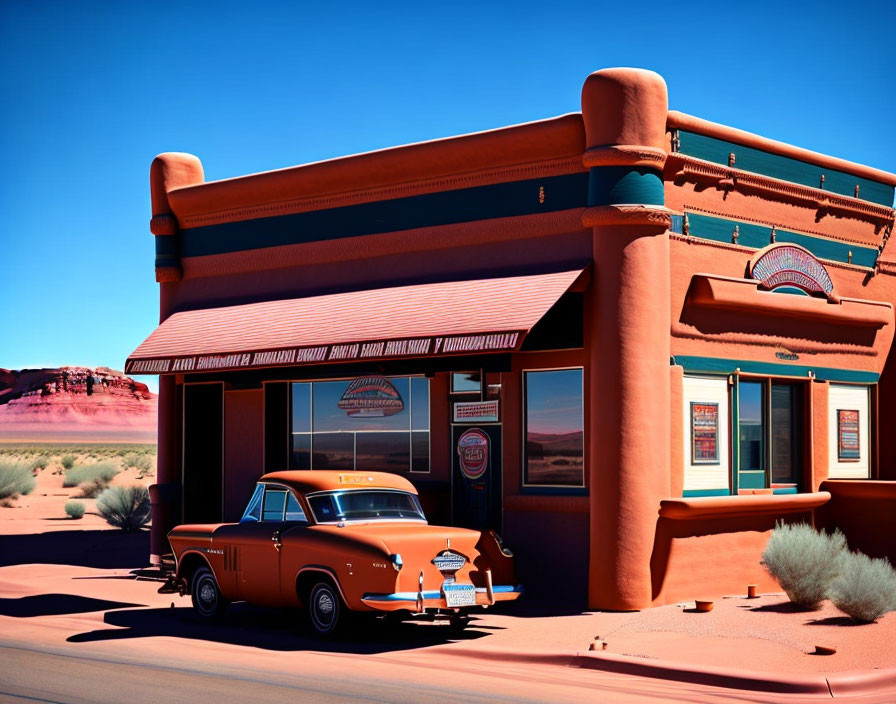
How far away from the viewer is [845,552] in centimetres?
1602

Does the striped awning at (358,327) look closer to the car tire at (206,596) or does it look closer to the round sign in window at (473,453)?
the round sign in window at (473,453)

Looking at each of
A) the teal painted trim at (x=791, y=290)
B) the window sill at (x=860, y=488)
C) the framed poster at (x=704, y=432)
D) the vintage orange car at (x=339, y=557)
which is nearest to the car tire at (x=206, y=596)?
the vintage orange car at (x=339, y=557)

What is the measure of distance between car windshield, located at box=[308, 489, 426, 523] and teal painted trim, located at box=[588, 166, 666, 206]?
4805 millimetres

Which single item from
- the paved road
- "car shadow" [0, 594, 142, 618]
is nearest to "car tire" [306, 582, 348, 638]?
the paved road

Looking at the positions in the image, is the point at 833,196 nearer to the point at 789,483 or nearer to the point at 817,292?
the point at 817,292

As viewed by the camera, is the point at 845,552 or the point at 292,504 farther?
the point at 845,552

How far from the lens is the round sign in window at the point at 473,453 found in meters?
17.7

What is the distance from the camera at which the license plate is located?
517 inches

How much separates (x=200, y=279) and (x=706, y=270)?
361 inches

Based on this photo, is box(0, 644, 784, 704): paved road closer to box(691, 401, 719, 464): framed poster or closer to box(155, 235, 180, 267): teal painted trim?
box(691, 401, 719, 464): framed poster

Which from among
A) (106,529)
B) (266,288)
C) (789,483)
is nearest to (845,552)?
(789,483)

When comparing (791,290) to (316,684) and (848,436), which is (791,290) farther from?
(316,684)

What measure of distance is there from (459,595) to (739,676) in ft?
10.8

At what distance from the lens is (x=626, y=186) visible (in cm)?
1623
